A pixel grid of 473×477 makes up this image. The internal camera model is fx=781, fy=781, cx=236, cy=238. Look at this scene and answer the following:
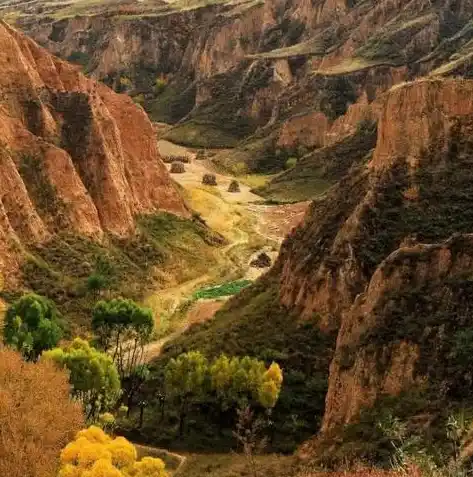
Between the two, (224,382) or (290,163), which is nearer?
(224,382)

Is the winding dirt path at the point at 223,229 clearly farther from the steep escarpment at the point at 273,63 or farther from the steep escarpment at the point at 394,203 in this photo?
the steep escarpment at the point at 273,63

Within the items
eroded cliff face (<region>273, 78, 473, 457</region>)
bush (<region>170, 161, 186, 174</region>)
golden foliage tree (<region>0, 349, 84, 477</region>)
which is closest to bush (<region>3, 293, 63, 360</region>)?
golden foliage tree (<region>0, 349, 84, 477</region>)

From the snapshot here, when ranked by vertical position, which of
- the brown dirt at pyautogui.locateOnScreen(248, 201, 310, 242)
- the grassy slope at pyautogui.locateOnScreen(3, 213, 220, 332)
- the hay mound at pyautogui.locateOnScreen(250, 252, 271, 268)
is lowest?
the brown dirt at pyautogui.locateOnScreen(248, 201, 310, 242)

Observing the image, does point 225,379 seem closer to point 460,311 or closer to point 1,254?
point 460,311

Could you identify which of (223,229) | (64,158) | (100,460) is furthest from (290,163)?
(100,460)

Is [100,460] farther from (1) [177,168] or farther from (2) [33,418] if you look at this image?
(1) [177,168]

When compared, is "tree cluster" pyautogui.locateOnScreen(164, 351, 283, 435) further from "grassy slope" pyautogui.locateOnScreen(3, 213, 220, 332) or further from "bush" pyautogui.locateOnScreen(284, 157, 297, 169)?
"bush" pyautogui.locateOnScreen(284, 157, 297, 169)

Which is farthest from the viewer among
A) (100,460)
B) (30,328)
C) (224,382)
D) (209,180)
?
(209,180)

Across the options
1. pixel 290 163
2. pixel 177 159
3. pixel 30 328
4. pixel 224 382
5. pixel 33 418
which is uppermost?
pixel 33 418
